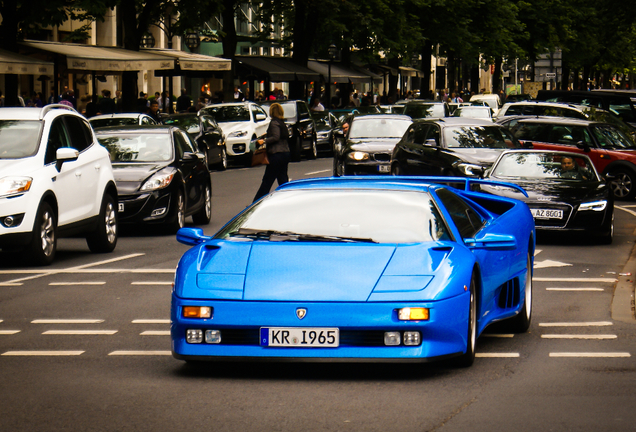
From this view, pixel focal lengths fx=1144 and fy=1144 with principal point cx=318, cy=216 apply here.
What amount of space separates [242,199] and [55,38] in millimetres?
29785

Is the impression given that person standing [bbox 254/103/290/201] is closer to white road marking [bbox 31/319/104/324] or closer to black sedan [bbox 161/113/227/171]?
black sedan [bbox 161/113/227/171]

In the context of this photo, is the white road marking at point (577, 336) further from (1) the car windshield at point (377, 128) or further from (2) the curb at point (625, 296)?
(1) the car windshield at point (377, 128)

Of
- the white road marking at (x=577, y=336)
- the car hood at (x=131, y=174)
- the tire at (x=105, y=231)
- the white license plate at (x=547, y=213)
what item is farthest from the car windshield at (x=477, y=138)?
the white road marking at (x=577, y=336)

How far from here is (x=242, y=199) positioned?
22.1m

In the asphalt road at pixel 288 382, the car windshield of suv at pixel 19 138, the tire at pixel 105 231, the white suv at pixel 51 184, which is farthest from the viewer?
the tire at pixel 105 231

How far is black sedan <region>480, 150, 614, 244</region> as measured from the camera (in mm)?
15461

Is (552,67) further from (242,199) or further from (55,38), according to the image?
(242,199)

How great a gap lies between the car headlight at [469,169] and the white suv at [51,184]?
682 centimetres

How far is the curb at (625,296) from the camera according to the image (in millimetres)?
9500

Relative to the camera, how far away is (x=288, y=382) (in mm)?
6621

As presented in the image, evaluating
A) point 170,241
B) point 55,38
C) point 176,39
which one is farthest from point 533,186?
point 176,39

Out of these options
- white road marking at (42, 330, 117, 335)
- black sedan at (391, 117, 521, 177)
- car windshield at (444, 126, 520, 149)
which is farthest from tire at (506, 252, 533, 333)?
car windshield at (444, 126, 520, 149)

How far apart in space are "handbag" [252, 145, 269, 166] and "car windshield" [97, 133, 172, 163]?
5.83ft

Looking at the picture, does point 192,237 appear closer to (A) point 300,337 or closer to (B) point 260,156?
(A) point 300,337
